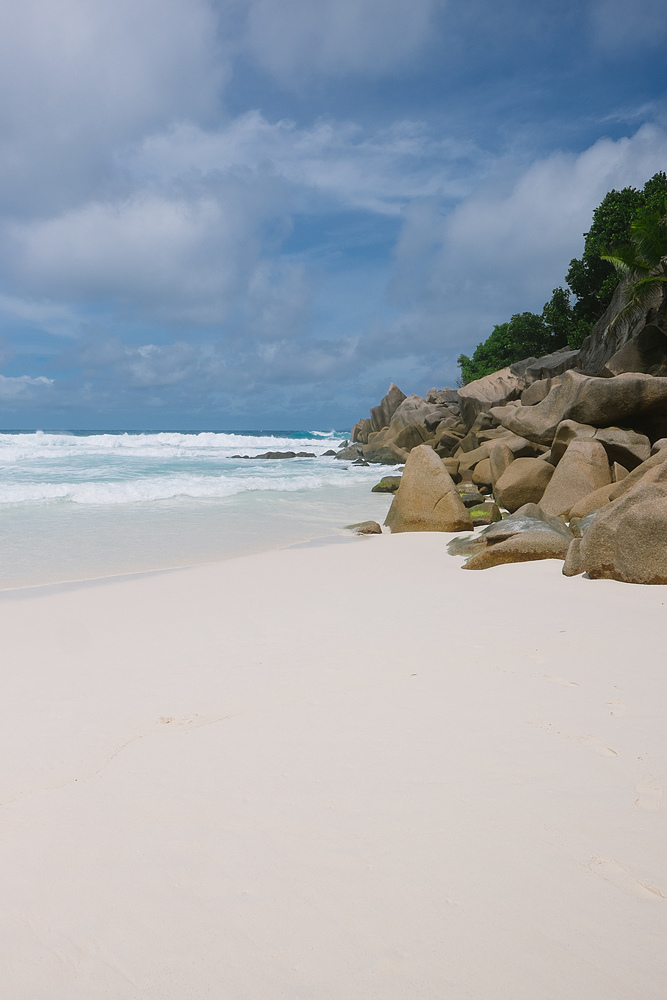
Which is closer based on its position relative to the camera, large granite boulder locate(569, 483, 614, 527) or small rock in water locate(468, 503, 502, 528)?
large granite boulder locate(569, 483, 614, 527)

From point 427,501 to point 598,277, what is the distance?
87.5ft

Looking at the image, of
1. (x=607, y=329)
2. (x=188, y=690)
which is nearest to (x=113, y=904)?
(x=188, y=690)

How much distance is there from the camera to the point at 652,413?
1123 centimetres

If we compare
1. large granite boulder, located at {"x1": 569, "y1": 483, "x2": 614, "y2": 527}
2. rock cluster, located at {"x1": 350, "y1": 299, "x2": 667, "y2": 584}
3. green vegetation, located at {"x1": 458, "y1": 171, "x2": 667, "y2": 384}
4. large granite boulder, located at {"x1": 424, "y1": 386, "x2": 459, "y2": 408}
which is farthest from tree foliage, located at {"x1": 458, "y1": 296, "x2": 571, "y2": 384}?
large granite boulder, located at {"x1": 569, "y1": 483, "x2": 614, "y2": 527}

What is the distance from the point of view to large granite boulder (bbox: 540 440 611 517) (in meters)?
9.47

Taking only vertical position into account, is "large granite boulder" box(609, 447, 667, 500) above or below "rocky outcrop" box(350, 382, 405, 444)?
below

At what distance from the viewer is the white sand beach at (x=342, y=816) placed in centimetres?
159

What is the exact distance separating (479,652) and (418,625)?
2.57 feet

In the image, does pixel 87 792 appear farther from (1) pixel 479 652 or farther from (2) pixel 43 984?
(1) pixel 479 652

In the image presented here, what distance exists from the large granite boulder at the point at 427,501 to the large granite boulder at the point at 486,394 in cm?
1614

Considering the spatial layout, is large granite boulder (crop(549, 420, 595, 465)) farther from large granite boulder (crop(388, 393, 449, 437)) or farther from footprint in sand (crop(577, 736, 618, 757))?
large granite boulder (crop(388, 393, 449, 437))

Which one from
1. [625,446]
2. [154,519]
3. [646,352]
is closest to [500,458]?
[625,446]

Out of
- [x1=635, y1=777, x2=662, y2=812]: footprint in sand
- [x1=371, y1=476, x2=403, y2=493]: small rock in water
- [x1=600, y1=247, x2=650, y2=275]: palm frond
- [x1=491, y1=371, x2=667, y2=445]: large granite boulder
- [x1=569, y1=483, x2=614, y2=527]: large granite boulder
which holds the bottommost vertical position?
[x1=635, y1=777, x2=662, y2=812]: footprint in sand

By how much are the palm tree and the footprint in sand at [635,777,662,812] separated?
728 inches
